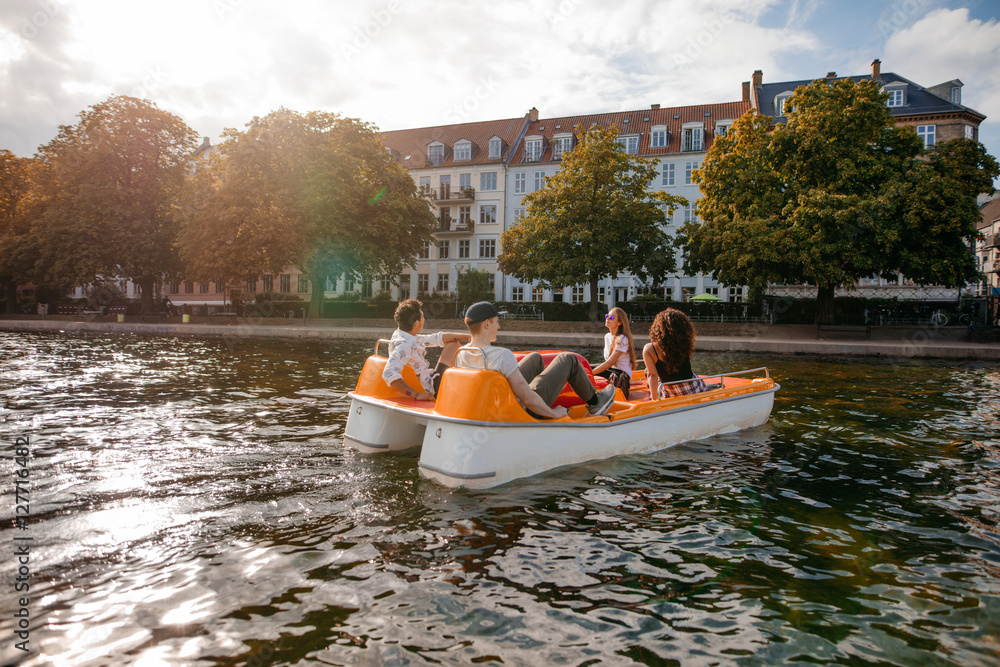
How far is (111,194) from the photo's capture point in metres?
39.1

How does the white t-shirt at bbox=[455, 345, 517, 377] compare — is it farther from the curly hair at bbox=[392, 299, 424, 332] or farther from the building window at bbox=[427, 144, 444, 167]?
the building window at bbox=[427, 144, 444, 167]

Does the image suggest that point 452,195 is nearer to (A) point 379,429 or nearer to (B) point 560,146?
(B) point 560,146

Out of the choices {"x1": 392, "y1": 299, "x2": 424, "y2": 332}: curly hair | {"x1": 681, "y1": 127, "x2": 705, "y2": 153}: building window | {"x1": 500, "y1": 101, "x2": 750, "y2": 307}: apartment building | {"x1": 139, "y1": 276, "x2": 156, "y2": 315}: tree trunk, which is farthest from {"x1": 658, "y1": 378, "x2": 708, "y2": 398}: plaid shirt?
{"x1": 681, "y1": 127, "x2": 705, "y2": 153}: building window

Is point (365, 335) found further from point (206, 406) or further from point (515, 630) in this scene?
point (515, 630)

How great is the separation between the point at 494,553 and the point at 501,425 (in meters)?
1.37

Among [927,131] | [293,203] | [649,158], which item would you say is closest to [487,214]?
[649,158]

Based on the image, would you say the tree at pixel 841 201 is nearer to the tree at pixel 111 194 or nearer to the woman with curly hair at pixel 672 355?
the woman with curly hair at pixel 672 355

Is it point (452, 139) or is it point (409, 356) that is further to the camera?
point (452, 139)

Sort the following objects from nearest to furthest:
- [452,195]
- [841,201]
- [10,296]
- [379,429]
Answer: [379,429]
[841,201]
[10,296]
[452,195]

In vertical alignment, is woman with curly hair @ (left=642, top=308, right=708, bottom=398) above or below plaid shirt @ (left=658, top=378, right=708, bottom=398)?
above

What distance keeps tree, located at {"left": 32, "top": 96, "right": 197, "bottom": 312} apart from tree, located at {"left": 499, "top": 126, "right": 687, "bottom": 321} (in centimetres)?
2364

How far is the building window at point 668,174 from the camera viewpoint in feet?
165

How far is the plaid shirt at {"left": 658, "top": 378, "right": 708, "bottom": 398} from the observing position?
7.52 m

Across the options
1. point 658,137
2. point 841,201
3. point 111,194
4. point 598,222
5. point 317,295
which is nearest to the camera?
point 841,201
